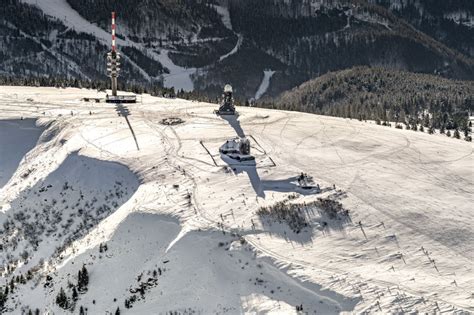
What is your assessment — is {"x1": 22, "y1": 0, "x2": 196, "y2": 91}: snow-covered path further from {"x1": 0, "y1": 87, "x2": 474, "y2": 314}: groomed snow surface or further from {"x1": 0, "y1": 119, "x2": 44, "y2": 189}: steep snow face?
{"x1": 0, "y1": 87, "x2": 474, "y2": 314}: groomed snow surface

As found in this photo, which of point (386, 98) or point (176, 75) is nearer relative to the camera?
point (386, 98)

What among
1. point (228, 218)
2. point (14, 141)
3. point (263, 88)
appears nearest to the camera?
point (228, 218)

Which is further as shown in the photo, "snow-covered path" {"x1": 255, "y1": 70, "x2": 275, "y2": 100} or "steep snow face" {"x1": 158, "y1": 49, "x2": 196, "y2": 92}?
"snow-covered path" {"x1": 255, "y1": 70, "x2": 275, "y2": 100}

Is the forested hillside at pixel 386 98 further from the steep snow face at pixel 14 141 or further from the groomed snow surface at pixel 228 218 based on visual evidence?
the steep snow face at pixel 14 141

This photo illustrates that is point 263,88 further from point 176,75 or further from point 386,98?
point 386,98

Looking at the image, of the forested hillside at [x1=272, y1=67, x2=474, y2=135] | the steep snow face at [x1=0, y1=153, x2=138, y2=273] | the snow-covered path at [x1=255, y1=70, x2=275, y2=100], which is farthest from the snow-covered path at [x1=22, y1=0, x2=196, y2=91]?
the steep snow face at [x1=0, y1=153, x2=138, y2=273]

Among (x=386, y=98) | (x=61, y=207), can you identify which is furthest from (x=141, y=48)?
(x=61, y=207)
